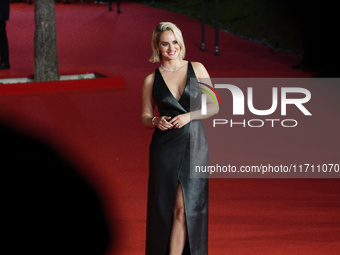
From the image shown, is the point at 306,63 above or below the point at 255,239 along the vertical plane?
above

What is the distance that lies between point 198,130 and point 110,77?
5.65 metres

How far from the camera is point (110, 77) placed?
26.1 ft

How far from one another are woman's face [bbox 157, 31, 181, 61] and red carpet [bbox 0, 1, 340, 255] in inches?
50.1

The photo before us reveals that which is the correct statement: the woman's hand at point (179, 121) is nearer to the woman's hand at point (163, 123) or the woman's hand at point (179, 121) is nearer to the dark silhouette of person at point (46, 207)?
the woman's hand at point (163, 123)

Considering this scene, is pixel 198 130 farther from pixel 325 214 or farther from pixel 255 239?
pixel 325 214

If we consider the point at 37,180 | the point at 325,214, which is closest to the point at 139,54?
the point at 37,180

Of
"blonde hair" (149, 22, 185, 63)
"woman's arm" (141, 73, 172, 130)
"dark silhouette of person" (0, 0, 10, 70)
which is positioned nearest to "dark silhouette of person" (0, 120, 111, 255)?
"woman's arm" (141, 73, 172, 130)

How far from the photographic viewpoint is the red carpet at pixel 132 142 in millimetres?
3451

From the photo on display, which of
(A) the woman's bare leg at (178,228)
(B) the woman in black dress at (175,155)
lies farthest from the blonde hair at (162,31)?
(A) the woman's bare leg at (178,228)

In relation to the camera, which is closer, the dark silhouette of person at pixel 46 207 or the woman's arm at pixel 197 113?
the woman's arm at pixel 197 113

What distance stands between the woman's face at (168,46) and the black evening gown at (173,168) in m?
0.09

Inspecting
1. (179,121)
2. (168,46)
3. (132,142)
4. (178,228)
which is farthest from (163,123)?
A: (132,142)

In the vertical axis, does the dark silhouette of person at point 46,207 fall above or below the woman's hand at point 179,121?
below

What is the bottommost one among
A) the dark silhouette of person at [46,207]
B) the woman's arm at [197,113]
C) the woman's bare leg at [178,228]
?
the dark silhouette of person at [46,207]
